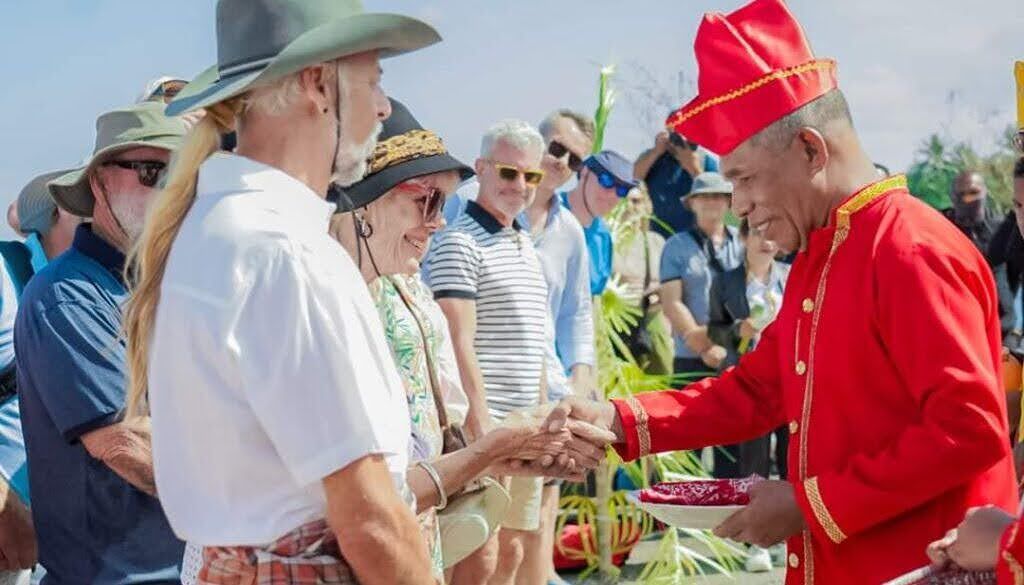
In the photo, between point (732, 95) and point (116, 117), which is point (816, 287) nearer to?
point (732, 95)

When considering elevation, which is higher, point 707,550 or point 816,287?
point 816,287

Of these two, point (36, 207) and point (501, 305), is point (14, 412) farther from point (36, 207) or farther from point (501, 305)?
point (501, 305)

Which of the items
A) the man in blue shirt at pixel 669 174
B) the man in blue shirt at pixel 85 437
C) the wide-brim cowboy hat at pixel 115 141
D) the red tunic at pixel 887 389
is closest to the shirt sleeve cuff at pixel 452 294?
the wide-brim cowboy hat at pixel 115 141

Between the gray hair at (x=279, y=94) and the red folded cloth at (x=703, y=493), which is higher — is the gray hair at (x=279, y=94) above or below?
above

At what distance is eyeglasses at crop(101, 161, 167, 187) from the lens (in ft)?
12.7

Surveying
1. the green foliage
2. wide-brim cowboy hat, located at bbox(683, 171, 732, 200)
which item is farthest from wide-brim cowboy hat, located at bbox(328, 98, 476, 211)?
the green foliage

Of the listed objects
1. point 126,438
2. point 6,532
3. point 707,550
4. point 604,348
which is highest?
point 126,438

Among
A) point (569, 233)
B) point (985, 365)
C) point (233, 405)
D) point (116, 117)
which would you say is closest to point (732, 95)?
point (985, 365)

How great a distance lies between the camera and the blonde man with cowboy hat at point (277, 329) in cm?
214

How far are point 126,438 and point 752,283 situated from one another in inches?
216

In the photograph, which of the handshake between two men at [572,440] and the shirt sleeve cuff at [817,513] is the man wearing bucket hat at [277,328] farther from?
the handshake between two men at [572,440]

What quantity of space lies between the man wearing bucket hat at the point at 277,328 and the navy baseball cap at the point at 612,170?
5.01 m

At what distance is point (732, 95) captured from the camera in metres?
3.23

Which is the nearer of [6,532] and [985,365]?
[985,365]
